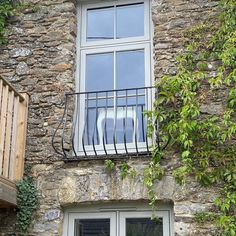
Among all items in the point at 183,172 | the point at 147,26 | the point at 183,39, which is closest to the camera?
the point at 183,172

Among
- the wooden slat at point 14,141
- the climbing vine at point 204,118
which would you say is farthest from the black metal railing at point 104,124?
the wooden slat at point 14,141

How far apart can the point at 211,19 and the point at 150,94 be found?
3.31 feet

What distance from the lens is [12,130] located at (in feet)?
15.3

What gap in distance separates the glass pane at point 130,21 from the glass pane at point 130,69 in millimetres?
232

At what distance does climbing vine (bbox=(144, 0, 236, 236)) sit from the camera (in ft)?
13.9

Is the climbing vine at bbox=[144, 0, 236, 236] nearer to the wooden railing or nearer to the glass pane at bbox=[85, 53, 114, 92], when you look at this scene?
the glass pane at bbox=[85, 53, 114, 92]

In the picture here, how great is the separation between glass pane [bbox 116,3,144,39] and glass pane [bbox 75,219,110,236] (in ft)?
6.71

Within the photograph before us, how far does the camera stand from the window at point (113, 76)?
4.89m

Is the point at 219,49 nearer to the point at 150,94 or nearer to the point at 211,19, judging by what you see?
the point at 211,19

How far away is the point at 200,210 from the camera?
4254 millimetres

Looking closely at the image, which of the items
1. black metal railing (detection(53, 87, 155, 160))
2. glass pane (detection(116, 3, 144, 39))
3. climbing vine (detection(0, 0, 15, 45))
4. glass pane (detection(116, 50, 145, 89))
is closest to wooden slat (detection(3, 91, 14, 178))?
black metal railing (detection(53, 87, 155, 160))

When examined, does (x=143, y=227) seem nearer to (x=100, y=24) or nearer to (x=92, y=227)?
(x=92, y=227)

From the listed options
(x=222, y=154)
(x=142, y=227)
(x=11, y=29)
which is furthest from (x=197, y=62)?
(x=11, y=29)

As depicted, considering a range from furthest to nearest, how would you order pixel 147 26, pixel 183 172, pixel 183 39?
pixel 147 26
pixel 183 39
pixel 183 172
